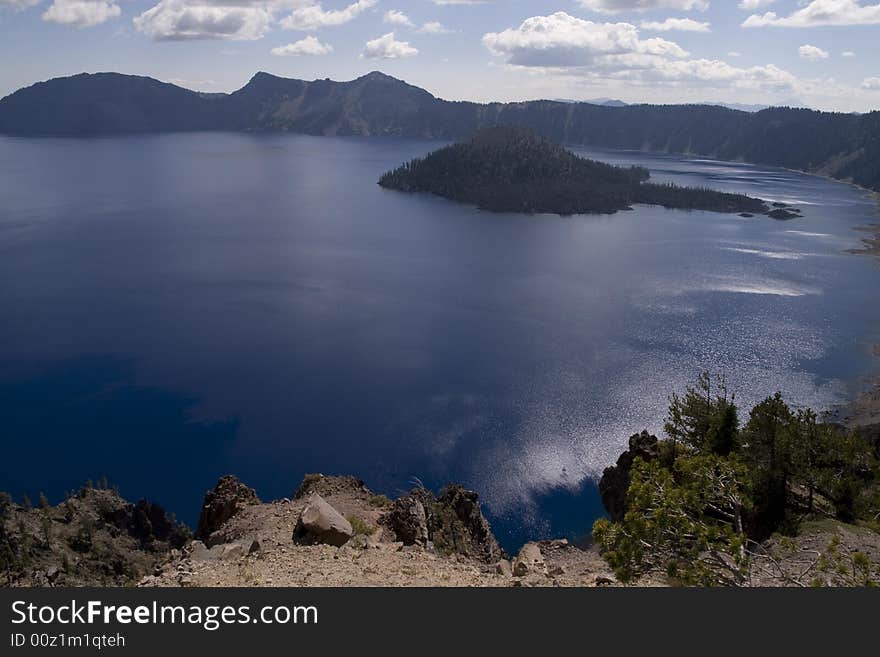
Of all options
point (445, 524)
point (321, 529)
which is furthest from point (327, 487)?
point (321, 529)

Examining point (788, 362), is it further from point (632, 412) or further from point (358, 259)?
point (358, 259)

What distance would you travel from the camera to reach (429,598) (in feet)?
48.5

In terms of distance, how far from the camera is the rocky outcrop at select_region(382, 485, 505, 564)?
116 ft

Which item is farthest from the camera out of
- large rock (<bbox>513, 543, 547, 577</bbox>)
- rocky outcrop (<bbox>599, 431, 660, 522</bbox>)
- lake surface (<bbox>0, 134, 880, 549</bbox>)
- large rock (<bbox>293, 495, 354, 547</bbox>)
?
lake surface (<bbox>0, 134, 880, 549</bbox>)

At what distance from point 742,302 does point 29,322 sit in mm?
134638

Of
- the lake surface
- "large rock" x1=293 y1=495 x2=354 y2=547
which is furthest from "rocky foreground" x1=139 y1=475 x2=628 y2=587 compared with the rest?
the lake surface

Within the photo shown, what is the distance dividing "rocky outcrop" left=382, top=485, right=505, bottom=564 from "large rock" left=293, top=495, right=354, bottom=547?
474 cm

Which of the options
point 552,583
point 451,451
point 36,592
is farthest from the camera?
point 451,451

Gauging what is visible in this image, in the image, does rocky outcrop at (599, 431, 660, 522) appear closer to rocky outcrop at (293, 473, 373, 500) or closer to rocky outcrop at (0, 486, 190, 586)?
rocky outcrop at (293, 473, 373, 500)

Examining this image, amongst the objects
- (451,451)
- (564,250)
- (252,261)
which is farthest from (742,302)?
(252,261)

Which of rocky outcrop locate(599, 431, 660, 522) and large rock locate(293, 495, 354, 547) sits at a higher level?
large rock locate(293, 495, 354, 547)

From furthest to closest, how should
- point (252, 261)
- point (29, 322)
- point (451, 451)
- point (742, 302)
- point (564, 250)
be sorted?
point (564, 250)
point (252, 261)
point (742, 302)
point (29, 322)
point (451, 451)

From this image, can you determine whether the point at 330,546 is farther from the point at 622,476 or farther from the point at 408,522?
the point at 622,476

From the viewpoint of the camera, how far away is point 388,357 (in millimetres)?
98812
